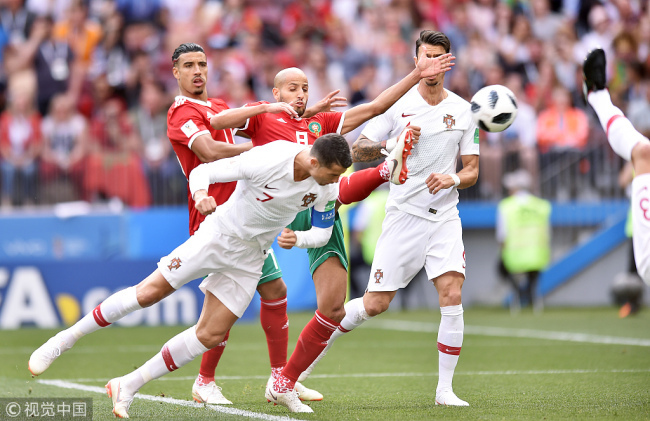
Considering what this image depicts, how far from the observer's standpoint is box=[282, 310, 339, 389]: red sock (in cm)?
691

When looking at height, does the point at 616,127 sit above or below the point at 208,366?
above

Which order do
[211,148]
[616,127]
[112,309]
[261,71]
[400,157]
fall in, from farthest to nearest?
[261,71], [211,148], [400,157], [112,309], [616,127]

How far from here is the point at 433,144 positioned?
726cm

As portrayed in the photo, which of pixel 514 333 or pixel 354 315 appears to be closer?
pixel 354 315

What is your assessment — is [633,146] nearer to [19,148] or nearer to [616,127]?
[616,127]

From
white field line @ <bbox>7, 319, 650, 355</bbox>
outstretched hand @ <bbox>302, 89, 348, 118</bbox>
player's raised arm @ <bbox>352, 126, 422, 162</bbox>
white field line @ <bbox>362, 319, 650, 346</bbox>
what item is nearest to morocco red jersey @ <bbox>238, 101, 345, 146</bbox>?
outstretched hand @ <bbox>302, 89, 348, 118</bbox>

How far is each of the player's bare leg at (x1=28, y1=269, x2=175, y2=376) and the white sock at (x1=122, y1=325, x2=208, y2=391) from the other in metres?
0.32

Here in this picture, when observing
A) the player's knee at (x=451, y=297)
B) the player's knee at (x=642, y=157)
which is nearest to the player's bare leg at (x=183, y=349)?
the player's knee at (x=451, y=297)

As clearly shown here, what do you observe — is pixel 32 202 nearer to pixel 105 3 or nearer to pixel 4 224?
pixel 4 224

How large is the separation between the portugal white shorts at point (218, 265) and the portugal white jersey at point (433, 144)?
158 cm

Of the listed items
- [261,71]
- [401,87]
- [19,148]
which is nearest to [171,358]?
[401,87]

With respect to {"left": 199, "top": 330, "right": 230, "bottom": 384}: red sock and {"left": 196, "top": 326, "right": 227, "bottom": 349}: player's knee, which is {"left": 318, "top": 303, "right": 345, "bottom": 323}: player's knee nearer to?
{"left": 199, "top": 330, "right": 230, "bottom": 384}: red sock

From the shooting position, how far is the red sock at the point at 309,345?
691cm

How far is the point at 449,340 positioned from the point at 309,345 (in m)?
1.06
